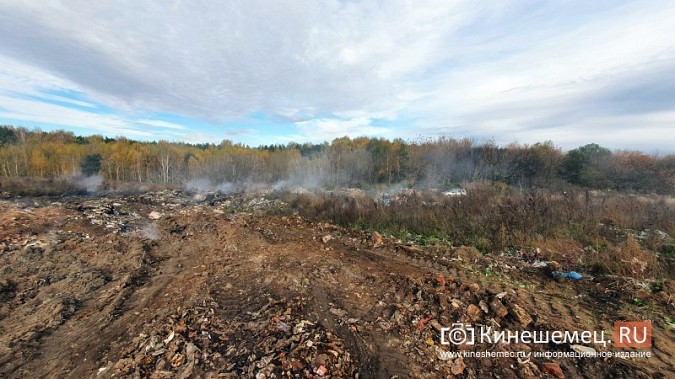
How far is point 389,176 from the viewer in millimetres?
25625

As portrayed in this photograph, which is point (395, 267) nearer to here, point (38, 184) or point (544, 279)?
point (544, 279)

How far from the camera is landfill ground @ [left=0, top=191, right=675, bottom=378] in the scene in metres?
3.12

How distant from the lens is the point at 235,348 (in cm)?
336

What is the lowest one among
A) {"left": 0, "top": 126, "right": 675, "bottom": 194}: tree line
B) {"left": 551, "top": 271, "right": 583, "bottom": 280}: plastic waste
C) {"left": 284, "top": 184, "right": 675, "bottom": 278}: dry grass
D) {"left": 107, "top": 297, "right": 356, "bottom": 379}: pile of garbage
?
{"left": 107, "top": 297, "right": 356, "bottom": 379}: pile of garbage

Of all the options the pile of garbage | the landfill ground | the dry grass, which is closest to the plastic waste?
the landfill ground

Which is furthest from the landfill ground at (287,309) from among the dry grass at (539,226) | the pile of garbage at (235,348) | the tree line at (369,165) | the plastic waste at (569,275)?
the tree line at (369,165)

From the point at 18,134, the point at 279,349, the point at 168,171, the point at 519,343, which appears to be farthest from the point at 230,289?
the point at 18,134

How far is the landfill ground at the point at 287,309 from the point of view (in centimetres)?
312

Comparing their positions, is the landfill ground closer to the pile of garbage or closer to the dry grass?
the pile of garbage

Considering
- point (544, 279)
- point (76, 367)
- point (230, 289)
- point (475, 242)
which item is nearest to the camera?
point (76, 367)

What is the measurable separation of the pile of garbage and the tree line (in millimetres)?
18175

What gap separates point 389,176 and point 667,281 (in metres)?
20.9

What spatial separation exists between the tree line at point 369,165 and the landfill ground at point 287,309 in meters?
A: 15.7

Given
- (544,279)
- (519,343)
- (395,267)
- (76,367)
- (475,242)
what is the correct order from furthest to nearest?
(475,242) → (395,267) → (544,279) → (519,343) → (76,367)
